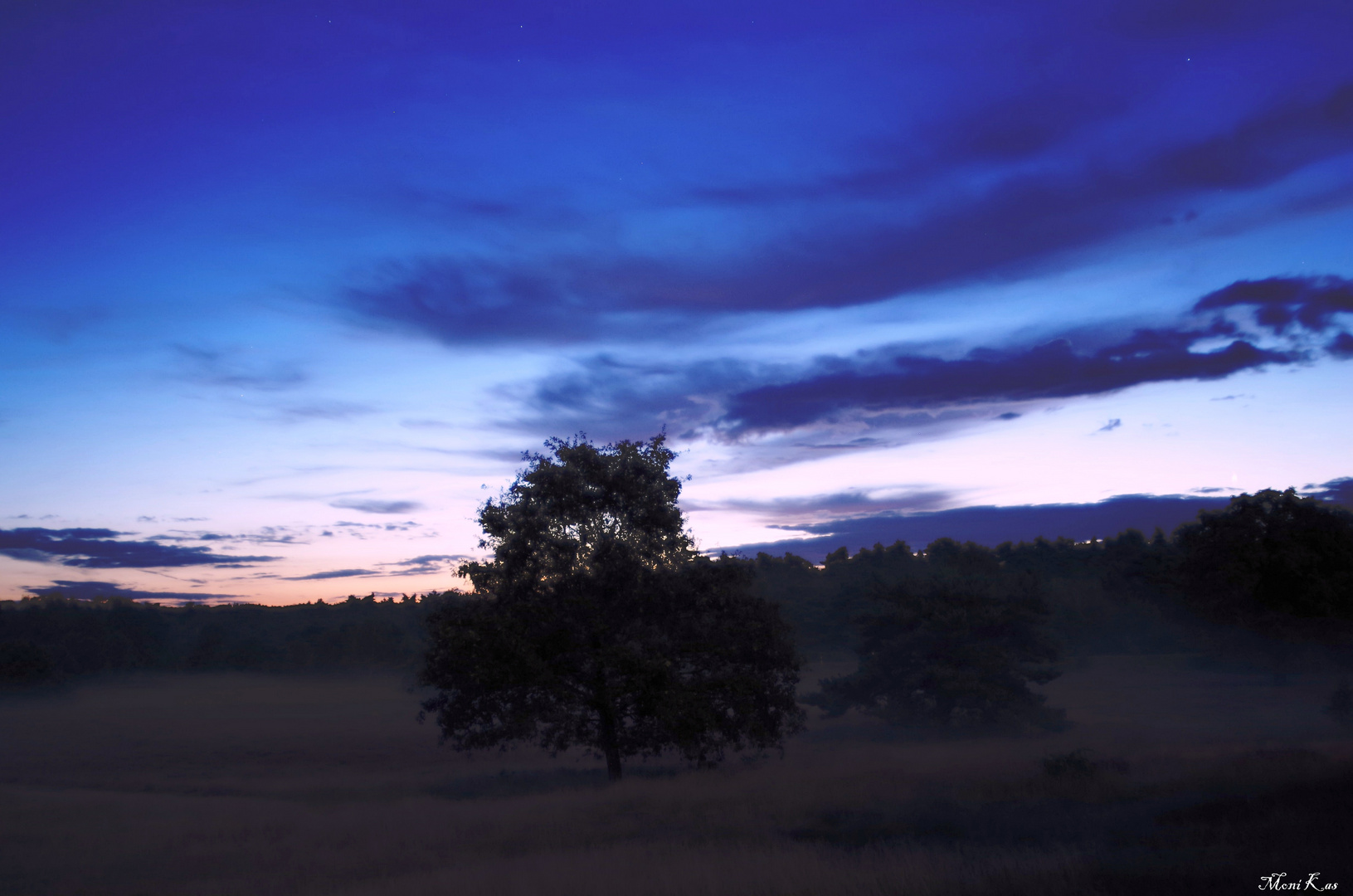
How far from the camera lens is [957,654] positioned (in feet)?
116

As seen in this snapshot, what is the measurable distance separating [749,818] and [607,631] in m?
8.80

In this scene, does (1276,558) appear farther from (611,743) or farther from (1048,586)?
(1048,586)

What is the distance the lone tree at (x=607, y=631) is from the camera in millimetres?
24047

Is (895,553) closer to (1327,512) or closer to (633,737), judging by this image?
(1327,512)

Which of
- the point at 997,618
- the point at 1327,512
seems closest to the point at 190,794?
the point at 997,618

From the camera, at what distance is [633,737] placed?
25.3 meters

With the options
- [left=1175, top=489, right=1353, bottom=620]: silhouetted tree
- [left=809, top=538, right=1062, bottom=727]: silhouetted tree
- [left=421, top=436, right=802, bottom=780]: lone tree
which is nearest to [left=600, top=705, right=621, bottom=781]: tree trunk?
[left=421, top=436, right=802, bottom=780]: lone tree

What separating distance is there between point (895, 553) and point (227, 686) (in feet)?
359

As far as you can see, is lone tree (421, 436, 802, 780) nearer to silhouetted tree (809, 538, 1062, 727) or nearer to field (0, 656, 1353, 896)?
field (0, 656, 1353, 896)

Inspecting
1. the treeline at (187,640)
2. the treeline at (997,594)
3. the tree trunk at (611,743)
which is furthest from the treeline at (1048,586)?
the treeline at (187,640)

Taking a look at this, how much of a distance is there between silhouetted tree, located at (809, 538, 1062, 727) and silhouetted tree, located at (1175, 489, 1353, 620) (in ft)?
23.7

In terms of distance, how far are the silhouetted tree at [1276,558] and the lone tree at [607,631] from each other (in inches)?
832

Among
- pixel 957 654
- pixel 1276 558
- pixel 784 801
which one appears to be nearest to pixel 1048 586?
pixel 1276 558

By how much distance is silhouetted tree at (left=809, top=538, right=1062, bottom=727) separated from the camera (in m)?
34.4
